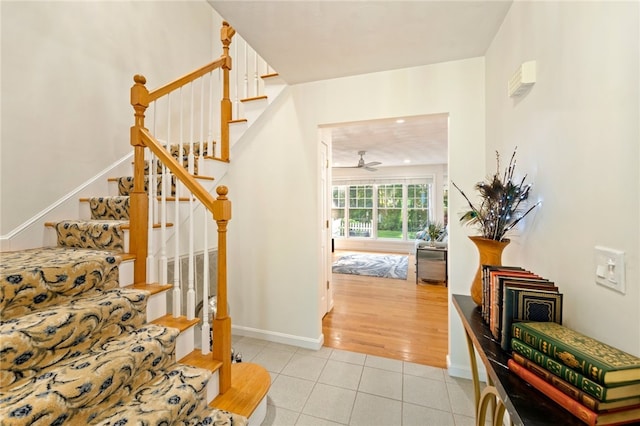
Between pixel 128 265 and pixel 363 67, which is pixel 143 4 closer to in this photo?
pixel 363 67

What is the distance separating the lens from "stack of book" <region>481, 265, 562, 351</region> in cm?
88

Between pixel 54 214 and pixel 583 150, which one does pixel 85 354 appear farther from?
pixel 583 150

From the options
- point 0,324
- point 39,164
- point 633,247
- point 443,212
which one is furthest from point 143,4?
point 443,212

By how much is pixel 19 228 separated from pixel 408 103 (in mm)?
3107

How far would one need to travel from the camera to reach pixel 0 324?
1111 millimetres

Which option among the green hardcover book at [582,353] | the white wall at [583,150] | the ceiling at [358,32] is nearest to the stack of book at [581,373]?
the green hardcover book at [582,353]

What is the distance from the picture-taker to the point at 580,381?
0.62m

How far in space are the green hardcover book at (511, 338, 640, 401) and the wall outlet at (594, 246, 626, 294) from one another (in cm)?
30

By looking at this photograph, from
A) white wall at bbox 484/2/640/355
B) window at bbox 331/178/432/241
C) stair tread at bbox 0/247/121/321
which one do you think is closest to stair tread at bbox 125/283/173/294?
stair tread at bbox 0/247/121/321

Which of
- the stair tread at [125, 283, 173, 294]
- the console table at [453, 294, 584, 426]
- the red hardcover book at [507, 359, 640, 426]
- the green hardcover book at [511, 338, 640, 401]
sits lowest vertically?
the console table at [453, 294, 584, 426]

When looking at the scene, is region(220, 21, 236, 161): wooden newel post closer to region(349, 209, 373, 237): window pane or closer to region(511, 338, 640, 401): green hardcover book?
region(511, 338, 640, 401): green hardcover book

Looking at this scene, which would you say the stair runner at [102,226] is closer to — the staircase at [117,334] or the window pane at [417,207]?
the staircase at [117,334]

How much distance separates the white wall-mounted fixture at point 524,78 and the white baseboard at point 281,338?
2446 millimetres

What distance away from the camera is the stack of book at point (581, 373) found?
571 mm
